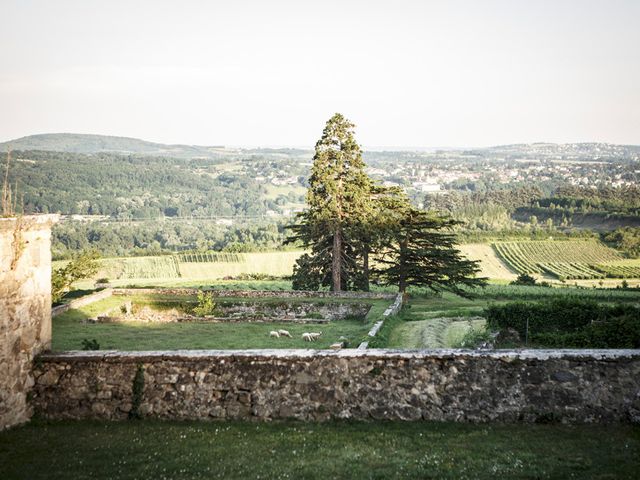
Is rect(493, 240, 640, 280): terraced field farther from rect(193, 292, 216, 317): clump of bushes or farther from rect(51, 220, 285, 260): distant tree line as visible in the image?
rect(193, 292, 216, 317): clump of bushes

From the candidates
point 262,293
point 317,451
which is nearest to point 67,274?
point 262,293

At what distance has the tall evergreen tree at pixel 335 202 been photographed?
1629 inches

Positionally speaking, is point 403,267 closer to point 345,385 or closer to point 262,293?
point 262,293

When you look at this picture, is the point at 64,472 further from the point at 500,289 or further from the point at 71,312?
the point at 500,289

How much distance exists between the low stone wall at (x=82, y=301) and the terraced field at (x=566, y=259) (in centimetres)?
5704

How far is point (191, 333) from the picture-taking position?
83.6 ft

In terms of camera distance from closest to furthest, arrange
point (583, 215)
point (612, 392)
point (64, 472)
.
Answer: point (64, 472)
point (612, 392)
point (583, 215)

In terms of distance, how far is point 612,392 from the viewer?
31.2ft

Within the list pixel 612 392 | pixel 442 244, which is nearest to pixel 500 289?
pixel 442 244

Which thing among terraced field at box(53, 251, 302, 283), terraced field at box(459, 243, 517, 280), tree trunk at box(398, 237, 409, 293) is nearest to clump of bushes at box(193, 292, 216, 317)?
tree trunk at box(398, 237, 409, 293)

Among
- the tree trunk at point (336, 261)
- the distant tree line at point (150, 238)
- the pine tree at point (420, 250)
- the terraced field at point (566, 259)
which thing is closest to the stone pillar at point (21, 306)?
the tree trunk at point (336, 261)

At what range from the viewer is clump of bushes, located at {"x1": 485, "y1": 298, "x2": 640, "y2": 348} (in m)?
19.7

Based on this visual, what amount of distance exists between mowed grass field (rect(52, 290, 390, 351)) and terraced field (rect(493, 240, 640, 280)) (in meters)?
56.1

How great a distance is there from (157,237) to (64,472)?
156m
